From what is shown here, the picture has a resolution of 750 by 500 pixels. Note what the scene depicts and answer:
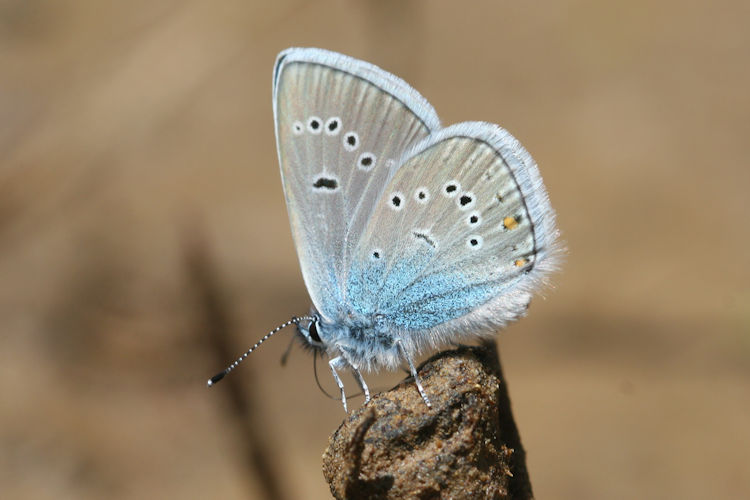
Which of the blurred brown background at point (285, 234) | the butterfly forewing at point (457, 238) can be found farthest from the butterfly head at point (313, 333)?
the blurred brown background at point (285, 234)

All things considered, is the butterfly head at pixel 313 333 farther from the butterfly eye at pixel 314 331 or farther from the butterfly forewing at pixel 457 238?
the butterfly forewing at pixel 457 238

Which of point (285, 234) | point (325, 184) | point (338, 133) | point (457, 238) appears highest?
point (285, 234)

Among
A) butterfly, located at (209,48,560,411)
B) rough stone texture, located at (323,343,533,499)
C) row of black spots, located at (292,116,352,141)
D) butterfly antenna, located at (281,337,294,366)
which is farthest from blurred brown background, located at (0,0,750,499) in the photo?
rough stone texture, located at (323,343,533,499)

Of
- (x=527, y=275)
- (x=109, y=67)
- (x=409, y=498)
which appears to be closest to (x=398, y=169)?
(x=527, y=275)

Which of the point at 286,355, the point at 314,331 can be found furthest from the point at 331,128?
the point at 286,355

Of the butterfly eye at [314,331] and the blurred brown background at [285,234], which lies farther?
the blurred brown background at [285,234]

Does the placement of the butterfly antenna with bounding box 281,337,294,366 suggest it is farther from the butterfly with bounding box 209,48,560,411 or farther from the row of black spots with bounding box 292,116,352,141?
the row of black spots with bounding box 292,116,352,141

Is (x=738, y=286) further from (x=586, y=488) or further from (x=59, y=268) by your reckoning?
(x=59, y=268)

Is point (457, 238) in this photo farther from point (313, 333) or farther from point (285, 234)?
point (285, 234)
